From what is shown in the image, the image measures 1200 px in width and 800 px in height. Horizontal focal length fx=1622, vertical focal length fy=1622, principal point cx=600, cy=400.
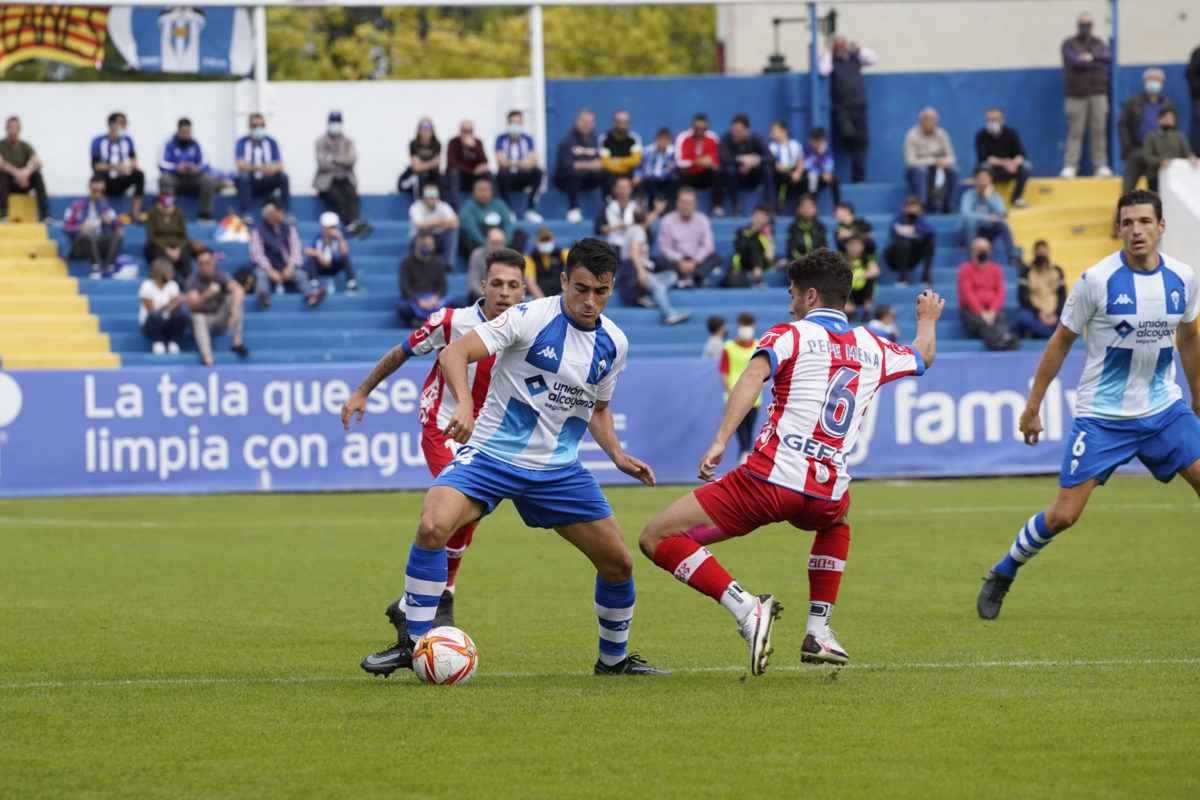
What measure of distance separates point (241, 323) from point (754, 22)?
1794 centimetres

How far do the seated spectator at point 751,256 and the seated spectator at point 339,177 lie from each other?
6112mm

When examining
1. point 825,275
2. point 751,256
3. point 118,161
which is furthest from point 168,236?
point 825,275

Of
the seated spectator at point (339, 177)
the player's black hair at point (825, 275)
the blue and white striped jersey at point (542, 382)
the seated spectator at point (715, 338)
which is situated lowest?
the seated spectator at point (715, 338)

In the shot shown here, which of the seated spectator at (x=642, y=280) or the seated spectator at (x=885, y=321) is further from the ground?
the seated spectator at (x=642, y=280)

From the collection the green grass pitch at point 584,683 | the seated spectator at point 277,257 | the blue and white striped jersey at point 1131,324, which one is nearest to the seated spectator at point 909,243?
the seated spectator at point 277,257

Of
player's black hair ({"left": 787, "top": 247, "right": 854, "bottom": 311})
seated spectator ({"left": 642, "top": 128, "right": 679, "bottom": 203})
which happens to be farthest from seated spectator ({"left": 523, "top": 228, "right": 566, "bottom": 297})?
player's black hair ({"left": 787, "top": 247, "right": 854, "bottom": 311})

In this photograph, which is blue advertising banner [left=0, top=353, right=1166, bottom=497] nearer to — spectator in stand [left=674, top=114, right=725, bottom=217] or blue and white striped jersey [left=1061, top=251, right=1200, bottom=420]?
spectator in stand [left=674, top=114, right=725, bottom=217]

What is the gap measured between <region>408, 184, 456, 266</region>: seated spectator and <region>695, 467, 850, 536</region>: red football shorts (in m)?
18.0

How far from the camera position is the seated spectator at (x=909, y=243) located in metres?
25.6

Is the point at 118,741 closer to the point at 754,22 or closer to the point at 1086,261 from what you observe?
the point at 1086,261

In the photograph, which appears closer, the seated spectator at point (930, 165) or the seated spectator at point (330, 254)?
the seated spectator at point (330, 254)

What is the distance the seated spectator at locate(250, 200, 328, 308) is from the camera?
24.5 meters

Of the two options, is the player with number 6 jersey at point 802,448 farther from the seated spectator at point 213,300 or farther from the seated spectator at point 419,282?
the seated spectator at point 419,282

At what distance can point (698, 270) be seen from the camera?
25.1 meters
